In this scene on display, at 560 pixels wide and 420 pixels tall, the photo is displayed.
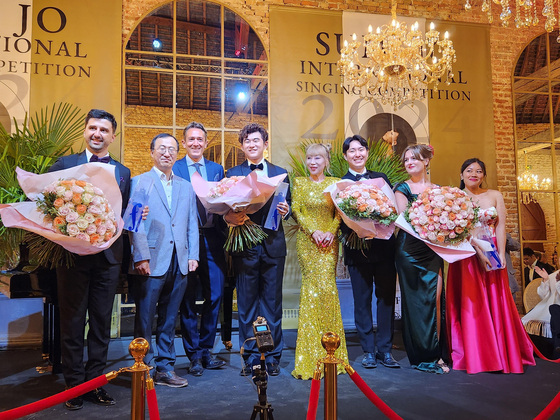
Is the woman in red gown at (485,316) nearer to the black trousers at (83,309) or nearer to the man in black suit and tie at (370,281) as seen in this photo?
the man in black suit and tie at (370,281)

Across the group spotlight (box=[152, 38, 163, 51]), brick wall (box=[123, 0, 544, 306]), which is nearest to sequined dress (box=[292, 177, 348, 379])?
spotlight (box=[152, 38, 163, 51])

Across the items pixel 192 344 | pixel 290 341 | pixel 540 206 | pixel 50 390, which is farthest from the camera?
pixel 540 206

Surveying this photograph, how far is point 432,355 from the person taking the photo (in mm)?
3609

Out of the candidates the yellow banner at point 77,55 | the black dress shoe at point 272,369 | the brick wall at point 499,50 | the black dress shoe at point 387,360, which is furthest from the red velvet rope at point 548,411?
the brick wall at point 499,50

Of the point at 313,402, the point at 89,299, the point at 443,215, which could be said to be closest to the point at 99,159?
the point at 89,299

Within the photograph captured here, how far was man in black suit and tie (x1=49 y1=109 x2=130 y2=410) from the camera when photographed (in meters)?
2.87

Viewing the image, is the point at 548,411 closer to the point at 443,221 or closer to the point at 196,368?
the point at 443,221

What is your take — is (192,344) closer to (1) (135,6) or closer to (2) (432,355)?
(2) (432,355)

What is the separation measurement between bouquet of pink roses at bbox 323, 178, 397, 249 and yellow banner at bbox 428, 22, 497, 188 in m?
3.25

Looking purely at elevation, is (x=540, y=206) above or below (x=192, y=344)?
above

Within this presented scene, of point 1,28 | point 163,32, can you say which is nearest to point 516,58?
point 163,32

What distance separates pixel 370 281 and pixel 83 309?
2220 mm

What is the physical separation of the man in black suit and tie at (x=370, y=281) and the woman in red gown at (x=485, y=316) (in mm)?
520

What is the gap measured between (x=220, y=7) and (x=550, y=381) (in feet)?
18.5
